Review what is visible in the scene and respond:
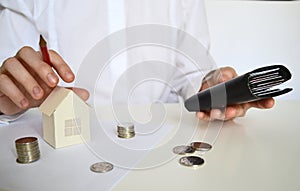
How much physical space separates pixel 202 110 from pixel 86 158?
0.21 meters

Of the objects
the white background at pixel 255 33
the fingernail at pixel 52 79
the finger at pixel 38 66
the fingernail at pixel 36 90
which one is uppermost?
the finger at pixel 38 66

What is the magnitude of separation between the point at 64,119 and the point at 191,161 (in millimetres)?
169

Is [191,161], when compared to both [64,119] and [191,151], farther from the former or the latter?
[64,119]

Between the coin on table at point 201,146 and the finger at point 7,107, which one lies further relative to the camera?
the finger at point 7,107

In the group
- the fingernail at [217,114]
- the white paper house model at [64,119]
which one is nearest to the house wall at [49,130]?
the white paper house model at [64,119]

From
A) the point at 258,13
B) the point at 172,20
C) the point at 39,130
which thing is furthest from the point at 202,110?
the point at 258,13

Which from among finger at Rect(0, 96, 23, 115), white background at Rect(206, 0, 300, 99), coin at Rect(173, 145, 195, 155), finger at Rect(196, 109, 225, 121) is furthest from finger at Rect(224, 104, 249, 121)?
white background at Rect(206, 0, 300, 99)

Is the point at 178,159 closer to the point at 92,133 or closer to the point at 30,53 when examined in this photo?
the point at 92,133

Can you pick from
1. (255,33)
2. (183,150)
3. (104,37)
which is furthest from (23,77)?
(255,33)

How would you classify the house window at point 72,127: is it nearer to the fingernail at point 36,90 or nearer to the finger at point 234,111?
the fingernail at point 36,90

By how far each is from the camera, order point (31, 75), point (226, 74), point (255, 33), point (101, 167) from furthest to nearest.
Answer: point (255, 33)
point (226, 74)
point (31, 75)
point (101, 167)

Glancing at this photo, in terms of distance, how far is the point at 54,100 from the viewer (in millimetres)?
401

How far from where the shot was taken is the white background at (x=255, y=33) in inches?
42.9

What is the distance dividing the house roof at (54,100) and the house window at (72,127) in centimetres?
2
